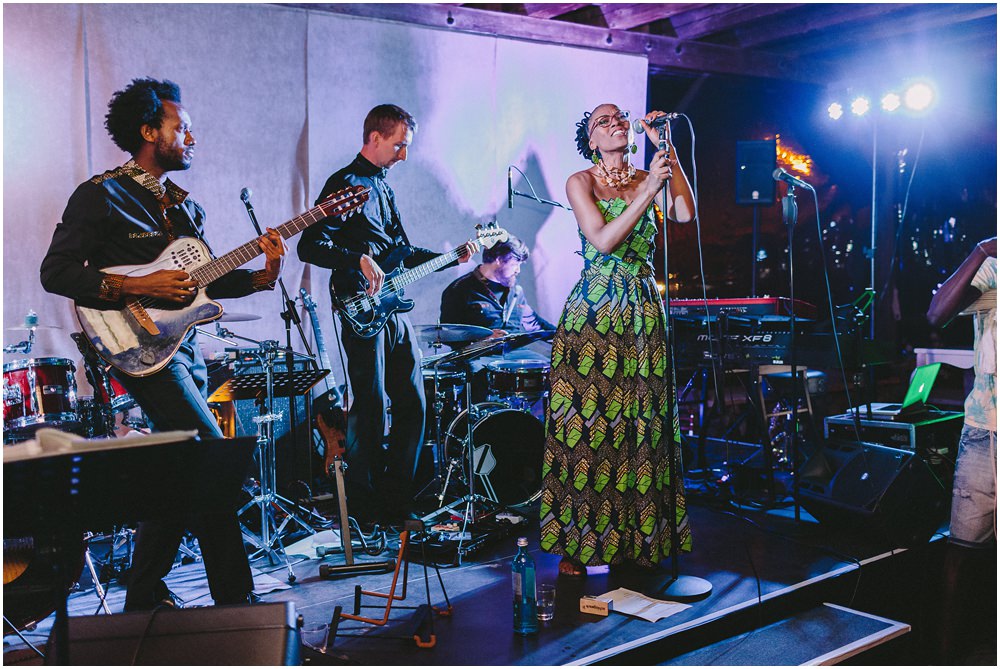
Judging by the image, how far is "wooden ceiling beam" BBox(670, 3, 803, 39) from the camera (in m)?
6.39

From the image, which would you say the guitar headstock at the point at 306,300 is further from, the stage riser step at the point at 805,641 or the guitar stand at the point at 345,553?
the stage riser step at the point at 805,641

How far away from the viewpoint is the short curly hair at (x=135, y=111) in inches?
126

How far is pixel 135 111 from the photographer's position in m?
3.22

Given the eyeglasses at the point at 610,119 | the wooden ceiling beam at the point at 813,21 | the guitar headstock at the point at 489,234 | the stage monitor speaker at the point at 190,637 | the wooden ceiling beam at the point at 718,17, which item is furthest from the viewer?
the wooden ceiling beam at the point at 813,21

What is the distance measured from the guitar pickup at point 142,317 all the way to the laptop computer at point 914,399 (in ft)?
14.5

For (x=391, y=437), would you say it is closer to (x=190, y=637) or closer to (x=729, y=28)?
(x=190, y=637)

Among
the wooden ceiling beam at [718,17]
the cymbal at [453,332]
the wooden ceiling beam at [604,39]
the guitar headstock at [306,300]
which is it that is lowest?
the cymbal at [453,332]

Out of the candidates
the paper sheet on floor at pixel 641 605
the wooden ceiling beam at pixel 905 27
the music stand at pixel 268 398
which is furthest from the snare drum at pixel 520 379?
the wooden ceiling beam at pixel 905 27

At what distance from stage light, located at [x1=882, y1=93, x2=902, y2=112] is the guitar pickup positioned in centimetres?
643

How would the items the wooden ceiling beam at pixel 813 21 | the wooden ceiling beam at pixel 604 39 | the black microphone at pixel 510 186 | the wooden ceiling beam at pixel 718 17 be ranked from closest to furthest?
1. the black microphone at pixel 510 186
2. the wooden ceiling beam at pixel 604 39
3. the wooden ceiling beam at pixel 718 17
4. the wooden ceiling beam at pixel 813 21

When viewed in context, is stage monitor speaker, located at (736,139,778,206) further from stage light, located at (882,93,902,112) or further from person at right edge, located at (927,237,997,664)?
person at right edge, located at (927,237,997,664)

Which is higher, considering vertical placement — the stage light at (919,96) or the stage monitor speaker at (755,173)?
the stage light at (919,96)

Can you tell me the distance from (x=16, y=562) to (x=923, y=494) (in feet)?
14.1

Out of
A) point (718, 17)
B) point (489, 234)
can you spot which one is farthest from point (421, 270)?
point (718, 17)
